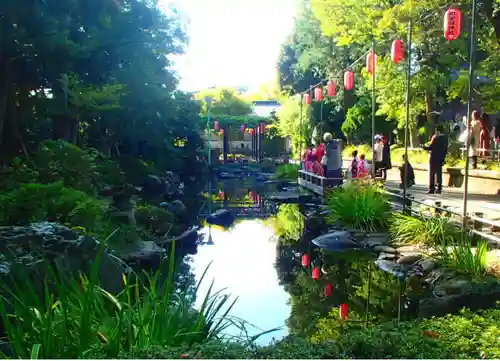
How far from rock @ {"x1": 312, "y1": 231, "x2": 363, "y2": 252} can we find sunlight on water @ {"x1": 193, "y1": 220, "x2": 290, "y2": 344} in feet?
3.04

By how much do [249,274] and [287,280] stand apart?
2.22ft

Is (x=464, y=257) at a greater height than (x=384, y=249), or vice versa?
(x=464, y=257)

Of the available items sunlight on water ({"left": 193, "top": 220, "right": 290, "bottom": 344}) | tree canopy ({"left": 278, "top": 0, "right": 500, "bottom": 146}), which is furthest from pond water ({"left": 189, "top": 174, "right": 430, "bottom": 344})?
tree canopy ({"left": 278, "top": 0, "right": 500, "bottom": 146})

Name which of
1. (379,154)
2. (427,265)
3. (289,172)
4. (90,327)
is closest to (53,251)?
(90,327)

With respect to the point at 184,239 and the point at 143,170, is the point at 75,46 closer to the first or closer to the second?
the point at 184,239

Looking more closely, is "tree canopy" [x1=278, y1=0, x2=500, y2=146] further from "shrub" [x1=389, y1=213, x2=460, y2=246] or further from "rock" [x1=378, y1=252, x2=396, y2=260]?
"rock" [x1=378, y1=252, x2=396, y2=260]

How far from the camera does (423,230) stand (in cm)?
802

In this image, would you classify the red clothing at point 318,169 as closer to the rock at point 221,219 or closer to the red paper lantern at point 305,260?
the rock at point 221,219

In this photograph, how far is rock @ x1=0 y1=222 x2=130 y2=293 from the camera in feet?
17.1

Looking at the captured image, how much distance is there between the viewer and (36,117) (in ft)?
36.3

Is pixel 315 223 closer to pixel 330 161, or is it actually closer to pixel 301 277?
pixel 330 161

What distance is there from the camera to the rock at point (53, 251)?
521 cm

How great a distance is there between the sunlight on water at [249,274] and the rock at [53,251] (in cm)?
115

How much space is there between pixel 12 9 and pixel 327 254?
6593 mm
